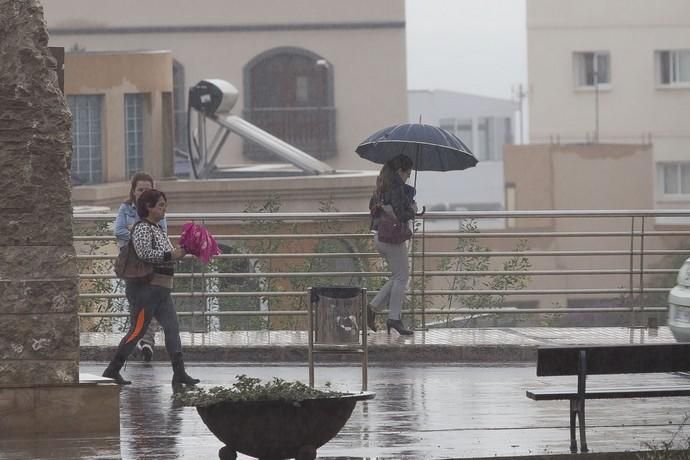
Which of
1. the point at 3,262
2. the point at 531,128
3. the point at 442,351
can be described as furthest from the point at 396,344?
the point at 531,128

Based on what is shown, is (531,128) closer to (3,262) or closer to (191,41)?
(191,41)

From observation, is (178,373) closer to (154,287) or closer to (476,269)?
(154,287)

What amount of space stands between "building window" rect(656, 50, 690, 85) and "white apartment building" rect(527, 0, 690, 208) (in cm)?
4

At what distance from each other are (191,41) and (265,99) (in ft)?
10.6

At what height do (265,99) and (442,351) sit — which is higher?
(265,99)

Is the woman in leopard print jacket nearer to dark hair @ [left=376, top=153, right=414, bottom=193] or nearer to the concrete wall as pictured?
dark hair @ [left=376, top=153, right=414, bottom=193]

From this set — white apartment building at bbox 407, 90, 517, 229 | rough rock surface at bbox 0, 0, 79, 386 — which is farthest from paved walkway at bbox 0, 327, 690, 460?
white apartment building at bbox 407, 90, 517, 229

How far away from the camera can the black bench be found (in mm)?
10969

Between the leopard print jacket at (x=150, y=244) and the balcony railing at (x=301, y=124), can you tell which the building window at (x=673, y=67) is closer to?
the balcony railing at (x=301, y=124)

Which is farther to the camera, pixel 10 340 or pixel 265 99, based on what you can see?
pixel 265 99

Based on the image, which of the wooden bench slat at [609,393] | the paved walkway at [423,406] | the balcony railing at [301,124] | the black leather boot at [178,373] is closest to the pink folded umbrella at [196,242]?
the black leather boot at [178,373]

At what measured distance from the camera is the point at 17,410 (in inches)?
441

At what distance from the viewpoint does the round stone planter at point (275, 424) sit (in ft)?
32.5

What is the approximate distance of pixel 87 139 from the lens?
124 ft
